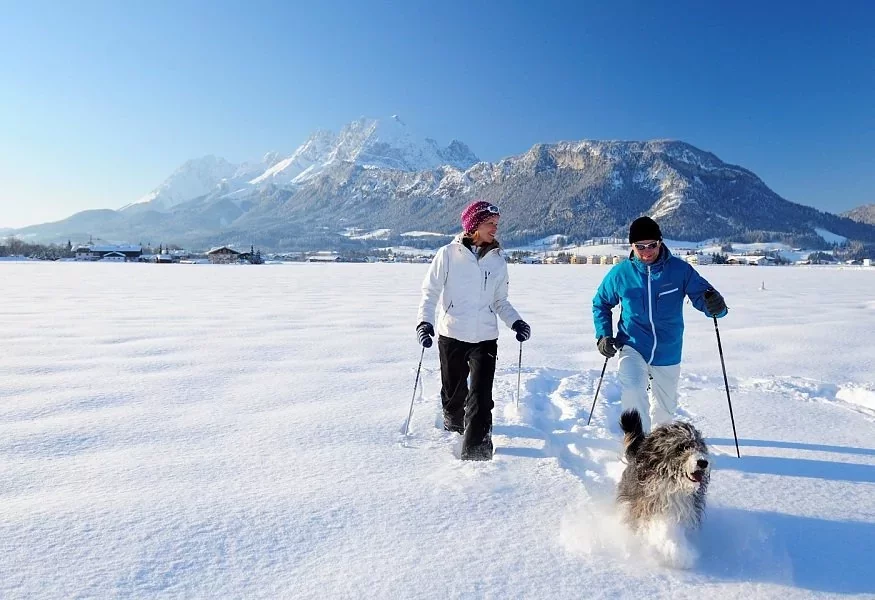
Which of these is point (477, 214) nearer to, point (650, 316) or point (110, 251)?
point (650, 316)

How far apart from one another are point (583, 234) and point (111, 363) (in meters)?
178

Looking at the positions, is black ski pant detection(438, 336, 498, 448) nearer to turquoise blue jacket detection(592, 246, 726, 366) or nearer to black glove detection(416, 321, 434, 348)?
black glove detection(416, 321, 434, 348)

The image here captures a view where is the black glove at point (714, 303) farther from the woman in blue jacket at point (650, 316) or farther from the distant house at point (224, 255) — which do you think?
the distant house at point (224, 255)

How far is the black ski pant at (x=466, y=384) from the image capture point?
3223 mm

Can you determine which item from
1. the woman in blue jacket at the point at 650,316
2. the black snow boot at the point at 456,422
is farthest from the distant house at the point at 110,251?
the woman in blue jacket at the point at 650,316

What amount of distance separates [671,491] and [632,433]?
0.48 meters

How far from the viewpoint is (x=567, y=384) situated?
5.17 m

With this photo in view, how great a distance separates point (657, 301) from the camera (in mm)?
3291

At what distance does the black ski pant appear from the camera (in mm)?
3223

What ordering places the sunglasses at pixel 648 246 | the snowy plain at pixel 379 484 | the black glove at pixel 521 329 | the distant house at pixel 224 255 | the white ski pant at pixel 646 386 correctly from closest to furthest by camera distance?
1. the snowy plain at pixel 379 484
2. the sunglasses at pixel 648 246
3. the white ski pant at pixel 646 386
4. the black glove at pixel 521 329
5. the distant house at pixel 224 255

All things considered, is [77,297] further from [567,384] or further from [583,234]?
[583,234]

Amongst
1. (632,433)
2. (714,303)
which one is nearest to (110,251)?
(714,303)

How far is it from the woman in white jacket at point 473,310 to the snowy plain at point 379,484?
0.34m

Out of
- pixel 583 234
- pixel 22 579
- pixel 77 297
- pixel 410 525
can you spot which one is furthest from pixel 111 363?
pixel 583 234
